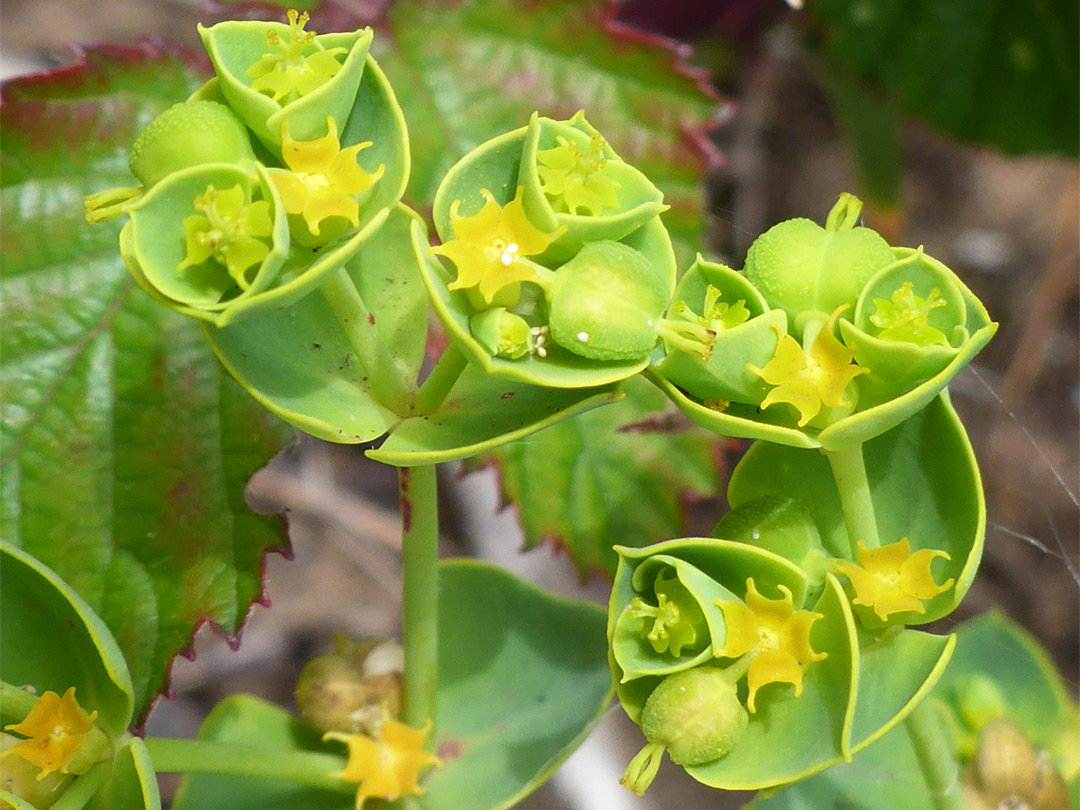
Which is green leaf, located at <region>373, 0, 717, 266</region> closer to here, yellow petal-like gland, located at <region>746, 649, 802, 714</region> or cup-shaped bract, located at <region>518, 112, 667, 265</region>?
cup-shaped bract, located at <region>518, 112, 667, 265</region>

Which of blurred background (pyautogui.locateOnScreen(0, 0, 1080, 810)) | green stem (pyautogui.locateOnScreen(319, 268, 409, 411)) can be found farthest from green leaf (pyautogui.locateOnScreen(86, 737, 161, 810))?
blurred background (pyautogui.locateOnScreen(0, 0, 1080, 810))

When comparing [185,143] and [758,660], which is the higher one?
[185,143]

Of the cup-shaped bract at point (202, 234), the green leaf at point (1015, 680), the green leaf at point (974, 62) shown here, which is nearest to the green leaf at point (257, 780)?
the cup-shaped bract at point (202, 234)

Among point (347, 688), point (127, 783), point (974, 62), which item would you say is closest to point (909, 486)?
point (347, 688)

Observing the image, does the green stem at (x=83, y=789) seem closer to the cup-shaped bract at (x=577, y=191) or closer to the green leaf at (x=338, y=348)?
the green leaf at (x=338, y=348)

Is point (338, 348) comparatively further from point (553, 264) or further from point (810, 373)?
point (810, 373)

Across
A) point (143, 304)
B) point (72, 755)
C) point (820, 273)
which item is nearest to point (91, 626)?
point (72, 755)
